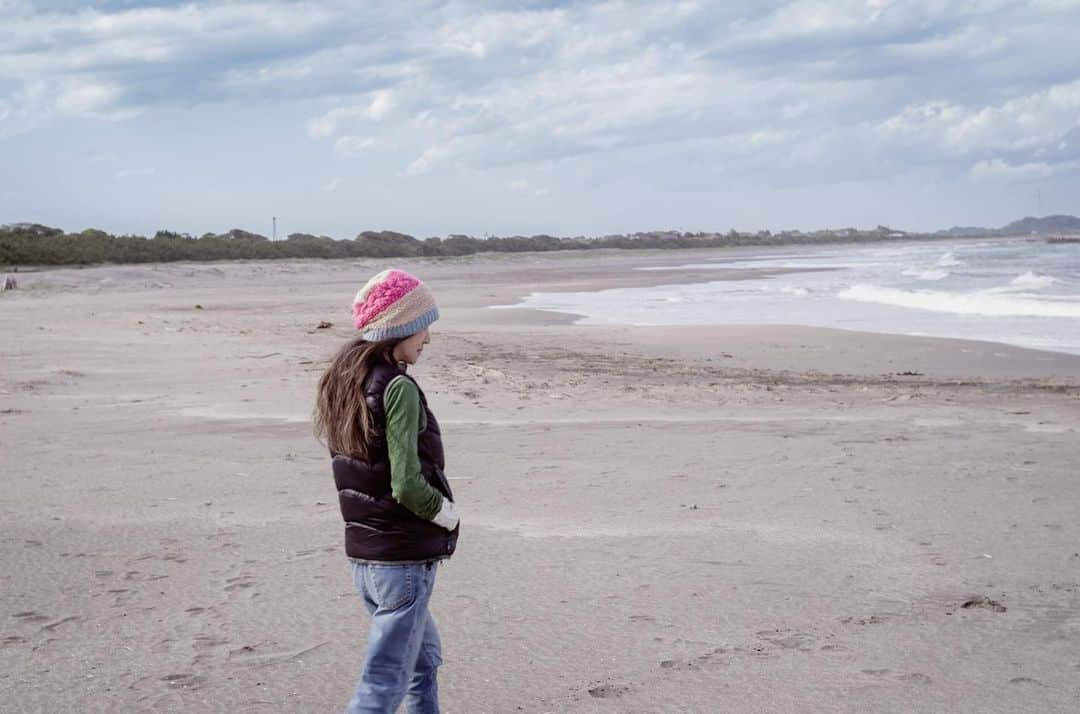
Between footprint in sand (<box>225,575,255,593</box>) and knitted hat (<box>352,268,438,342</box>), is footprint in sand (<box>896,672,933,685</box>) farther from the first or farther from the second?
footprint in sand (<box>225,575,255,593</box>)

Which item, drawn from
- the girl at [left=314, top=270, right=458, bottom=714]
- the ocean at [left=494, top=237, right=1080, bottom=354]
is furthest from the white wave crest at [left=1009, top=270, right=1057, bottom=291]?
the girl at [left=314, top=270, right=458, bottom=714]

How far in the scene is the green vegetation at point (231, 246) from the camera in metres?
41.1

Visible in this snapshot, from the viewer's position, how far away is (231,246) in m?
53.7

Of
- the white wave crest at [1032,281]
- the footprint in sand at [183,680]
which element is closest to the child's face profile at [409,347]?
the footprint in sand at [183,680]

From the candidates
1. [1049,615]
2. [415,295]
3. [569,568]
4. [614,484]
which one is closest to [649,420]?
[614,484]

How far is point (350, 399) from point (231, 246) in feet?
174

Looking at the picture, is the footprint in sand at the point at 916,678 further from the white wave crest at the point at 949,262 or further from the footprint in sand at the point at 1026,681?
the white wave crest at the point at 949,262

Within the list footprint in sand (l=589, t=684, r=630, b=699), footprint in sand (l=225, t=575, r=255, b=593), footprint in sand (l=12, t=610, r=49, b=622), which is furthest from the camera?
footprint in sand (l=225, t=575, r=255, b=593)

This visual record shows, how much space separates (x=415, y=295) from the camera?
326 centimetres

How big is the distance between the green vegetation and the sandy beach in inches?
1246

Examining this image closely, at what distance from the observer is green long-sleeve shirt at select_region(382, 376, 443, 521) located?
303 centimetres

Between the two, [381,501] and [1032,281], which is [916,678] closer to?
[381,501]

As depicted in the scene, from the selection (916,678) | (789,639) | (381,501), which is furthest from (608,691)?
(381,501)

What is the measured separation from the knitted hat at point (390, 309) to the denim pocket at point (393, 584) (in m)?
0.69
